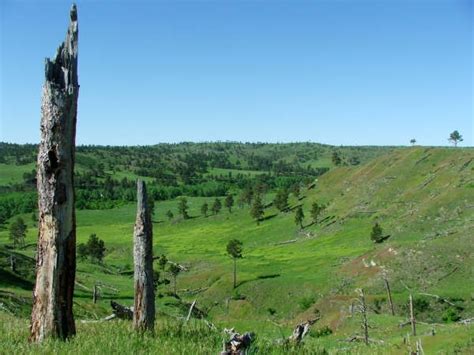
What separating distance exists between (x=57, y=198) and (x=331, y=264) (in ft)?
293

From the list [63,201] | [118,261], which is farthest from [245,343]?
[118,261]

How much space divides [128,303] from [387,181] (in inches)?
4211

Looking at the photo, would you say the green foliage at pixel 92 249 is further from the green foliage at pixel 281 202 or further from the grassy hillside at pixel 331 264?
the green foliage at pixel 281 202

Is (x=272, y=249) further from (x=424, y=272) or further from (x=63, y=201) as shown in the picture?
(x=63, y=201)

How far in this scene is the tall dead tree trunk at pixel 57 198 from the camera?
9773 mm

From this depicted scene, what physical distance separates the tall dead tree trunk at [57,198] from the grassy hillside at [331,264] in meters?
0.56

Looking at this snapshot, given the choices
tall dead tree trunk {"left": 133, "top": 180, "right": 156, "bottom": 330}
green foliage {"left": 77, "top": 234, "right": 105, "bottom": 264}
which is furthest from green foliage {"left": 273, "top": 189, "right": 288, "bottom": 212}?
tall dead tree trunk {"left": 133, "top": 180, "right": 156, "bottom": 330}

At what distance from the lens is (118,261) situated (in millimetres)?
148000

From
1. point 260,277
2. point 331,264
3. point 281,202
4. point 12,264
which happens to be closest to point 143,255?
point 12,264

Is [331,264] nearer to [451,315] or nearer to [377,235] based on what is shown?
[377,235]

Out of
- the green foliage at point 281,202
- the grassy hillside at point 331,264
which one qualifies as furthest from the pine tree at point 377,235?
the green foliage at point 281,202

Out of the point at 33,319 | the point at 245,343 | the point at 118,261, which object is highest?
the point at 245,343

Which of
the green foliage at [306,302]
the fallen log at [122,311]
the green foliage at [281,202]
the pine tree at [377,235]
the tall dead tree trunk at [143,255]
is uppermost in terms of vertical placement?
the tall dead tree trunk at [143,255]

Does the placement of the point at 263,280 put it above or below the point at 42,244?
below
